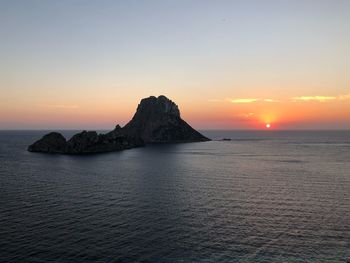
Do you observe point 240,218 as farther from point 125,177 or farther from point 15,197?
point 125,177

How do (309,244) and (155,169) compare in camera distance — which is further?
(155,169)

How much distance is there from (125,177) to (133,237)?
5886 centimetres

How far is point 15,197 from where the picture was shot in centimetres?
7694

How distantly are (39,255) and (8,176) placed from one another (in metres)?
71.5

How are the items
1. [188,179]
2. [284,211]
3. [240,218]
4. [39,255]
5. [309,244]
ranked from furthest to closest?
[188,179] < [284,211] < [240,218] < [309,244] < [39,255]

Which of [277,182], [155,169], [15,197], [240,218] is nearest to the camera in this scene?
[240,218]

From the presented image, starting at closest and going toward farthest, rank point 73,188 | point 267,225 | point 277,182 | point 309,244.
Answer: point 309,244 → point 267,225 → point 73,188 → point 277,182

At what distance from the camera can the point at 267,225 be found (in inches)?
2235

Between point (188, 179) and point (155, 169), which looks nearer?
point (188, 179)

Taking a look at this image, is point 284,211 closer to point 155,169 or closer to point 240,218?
point 240,218

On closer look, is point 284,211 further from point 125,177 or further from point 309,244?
point 125,177

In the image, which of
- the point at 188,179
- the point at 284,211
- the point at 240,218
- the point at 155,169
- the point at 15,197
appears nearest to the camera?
the point at 240,218

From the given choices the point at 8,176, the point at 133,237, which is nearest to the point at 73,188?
the point at 8,176

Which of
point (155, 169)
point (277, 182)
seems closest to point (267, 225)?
point (277, 182)
